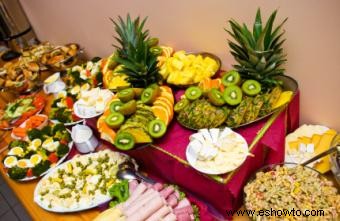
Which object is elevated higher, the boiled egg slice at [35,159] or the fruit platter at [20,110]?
the fruit platter at [20,110]

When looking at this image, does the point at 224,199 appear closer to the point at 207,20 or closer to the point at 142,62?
the point at 142,62

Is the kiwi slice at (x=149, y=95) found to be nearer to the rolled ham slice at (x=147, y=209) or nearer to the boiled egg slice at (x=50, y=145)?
the rolled ham slice at (x=147, y=209)

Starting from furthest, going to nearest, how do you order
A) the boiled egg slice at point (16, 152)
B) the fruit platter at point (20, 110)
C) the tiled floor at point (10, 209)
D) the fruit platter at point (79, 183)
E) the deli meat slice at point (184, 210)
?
1. the tiled floor at point (10, 209)
2. the fruit platter at point (20, 110)
3. the boiled egg slice at point (16, 152)
4. the fruit platter at point (79, 183)
5. the deli meat slice at point (184, 210)

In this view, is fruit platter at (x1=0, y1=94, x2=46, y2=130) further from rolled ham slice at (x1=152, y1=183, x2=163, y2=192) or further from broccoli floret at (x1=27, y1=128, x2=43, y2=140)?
rolled ham slice at (x1=152, y1=183, x2=163, y2=192)

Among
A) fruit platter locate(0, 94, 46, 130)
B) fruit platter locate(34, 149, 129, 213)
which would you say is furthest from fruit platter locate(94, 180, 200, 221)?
fruit platter locate(0, 94, 46, 130)

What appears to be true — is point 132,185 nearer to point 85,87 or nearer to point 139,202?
point 139,202

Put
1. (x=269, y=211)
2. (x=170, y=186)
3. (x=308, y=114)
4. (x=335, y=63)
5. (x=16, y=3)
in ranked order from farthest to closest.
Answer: (x=16, y=3) → (x=308, y=114) → (x=170, y=186) → (x=335, y=63) → (x=269, y=211)

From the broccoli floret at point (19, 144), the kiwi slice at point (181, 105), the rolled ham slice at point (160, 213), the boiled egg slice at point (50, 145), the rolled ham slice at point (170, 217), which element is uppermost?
the kiwi slice at point (181, 105)

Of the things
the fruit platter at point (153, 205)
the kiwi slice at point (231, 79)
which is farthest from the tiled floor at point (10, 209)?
the kiwi slice at point (231, 79)

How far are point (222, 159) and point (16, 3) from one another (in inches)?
109

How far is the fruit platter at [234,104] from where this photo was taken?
1.09 meters

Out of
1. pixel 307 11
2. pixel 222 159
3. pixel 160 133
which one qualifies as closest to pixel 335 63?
pixel 307 11

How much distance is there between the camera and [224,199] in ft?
3.40

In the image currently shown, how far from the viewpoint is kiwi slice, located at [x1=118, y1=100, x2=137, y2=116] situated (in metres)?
1.20
